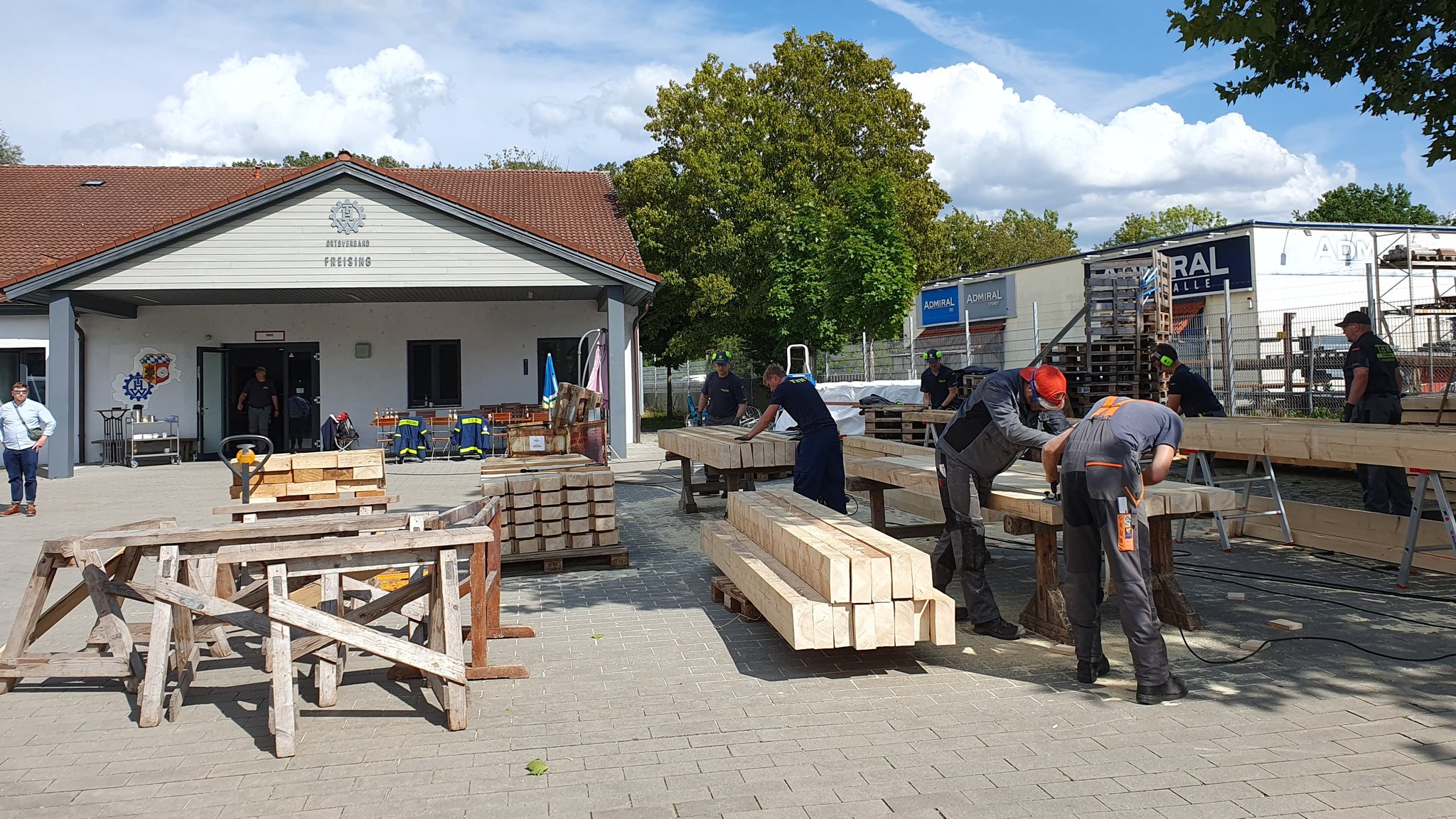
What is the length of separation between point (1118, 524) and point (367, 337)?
19.9 m

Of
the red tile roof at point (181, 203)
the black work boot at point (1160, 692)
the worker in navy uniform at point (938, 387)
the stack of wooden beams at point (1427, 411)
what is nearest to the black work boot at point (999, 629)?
the black work boot at point (1160, 692)

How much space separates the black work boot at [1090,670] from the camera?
5.34m

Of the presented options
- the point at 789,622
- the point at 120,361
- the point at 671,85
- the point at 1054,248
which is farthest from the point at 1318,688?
the point at 1054,248

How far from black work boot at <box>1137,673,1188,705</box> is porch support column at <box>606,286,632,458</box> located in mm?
14662

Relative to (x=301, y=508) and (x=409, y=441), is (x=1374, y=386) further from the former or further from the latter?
(x=409, y=441)

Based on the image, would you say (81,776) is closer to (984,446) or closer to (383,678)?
(383,678)

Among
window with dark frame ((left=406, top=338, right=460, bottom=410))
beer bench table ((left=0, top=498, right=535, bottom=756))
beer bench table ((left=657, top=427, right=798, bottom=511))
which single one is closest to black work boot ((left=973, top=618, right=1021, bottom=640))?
beer bench table ((left=0, top=498, right=535, bottom=756))

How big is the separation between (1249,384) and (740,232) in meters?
15.3

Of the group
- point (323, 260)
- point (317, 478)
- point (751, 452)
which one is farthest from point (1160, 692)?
point (323, 260)

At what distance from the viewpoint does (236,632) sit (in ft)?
22.7

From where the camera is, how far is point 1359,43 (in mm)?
8266

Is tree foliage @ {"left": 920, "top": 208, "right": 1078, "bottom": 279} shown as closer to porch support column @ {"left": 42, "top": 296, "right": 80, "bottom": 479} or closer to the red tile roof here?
the red tile roof

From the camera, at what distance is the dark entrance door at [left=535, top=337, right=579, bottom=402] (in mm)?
22453

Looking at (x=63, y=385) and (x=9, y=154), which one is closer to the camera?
(x=63, y=385)
